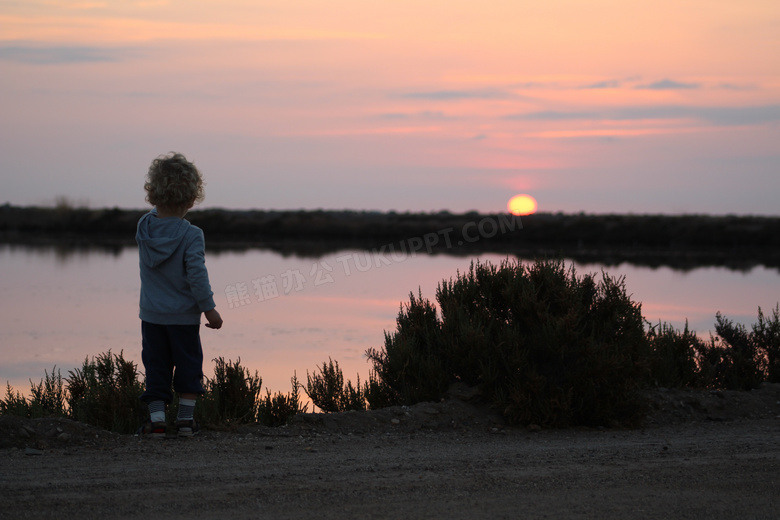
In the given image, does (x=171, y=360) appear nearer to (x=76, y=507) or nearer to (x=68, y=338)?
(x=76, y=507)

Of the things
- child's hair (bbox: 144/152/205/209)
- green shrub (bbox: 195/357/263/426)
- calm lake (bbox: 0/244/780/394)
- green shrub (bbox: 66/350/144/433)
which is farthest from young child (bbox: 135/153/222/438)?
calm lake (bbox: 0/244/780/394)

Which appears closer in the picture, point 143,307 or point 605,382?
point 143,307

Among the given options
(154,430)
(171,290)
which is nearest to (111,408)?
(154,430)

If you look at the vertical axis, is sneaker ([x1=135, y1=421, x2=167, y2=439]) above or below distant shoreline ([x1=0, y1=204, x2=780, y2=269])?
below

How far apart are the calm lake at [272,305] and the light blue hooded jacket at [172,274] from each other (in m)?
3.47

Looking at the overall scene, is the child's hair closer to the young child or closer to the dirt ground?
the young child

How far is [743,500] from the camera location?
16.0ft

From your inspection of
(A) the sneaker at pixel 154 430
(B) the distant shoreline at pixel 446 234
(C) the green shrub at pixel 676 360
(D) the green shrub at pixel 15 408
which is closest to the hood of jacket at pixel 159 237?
(A) the sneaker at pixel 154 430

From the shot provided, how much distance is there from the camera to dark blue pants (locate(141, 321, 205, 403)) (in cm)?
616

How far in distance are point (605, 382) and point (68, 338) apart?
11512 mm

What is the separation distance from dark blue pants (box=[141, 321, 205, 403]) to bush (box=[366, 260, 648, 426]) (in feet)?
7.66

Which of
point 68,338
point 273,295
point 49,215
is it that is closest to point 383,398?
point 68,338

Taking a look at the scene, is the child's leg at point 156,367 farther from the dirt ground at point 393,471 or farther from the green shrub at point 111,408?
the green shrub at point 111,408

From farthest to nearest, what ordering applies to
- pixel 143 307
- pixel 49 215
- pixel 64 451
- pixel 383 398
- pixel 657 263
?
pixel 49 215
pixel 657 263
pixel 383 398
pixel 143 307
pixel 64 451
